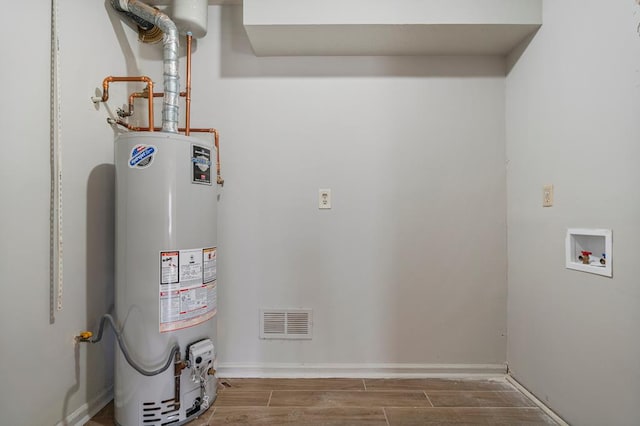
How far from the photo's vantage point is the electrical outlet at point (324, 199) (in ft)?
6.29

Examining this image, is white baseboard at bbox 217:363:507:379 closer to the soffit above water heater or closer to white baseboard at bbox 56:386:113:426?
white baseboard at bbox 56:386:113:426

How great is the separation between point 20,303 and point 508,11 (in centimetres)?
272

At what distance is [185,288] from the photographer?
1418 millimetres

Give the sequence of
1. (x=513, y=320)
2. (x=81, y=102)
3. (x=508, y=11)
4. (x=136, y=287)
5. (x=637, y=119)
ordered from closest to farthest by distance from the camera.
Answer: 1. (x=637, y=119)
2. (x=136, y=287)
3. (x=81, y=102)
4. (x=508, y=11)
5. (x=513, y=320)

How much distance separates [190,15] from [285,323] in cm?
196

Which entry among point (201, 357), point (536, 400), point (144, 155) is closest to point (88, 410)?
point (201, 357)

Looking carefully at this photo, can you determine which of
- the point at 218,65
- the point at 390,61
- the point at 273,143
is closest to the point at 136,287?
the point at 273,143

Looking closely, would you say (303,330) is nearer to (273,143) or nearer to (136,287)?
(136,287)

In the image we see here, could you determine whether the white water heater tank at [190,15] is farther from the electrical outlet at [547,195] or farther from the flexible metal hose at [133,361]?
the electrical outlet at [547,195]

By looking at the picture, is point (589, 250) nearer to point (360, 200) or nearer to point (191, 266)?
point (360, 200)

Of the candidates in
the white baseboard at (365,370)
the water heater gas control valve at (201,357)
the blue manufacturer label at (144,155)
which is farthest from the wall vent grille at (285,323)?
the blue manufacturer label at (144,155)

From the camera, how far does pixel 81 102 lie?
1.48m

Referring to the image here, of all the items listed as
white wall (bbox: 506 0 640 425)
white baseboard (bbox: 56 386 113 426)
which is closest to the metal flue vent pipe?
white baseboard (bbox: 56 386 113 426)

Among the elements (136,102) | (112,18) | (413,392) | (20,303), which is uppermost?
(112,18)
